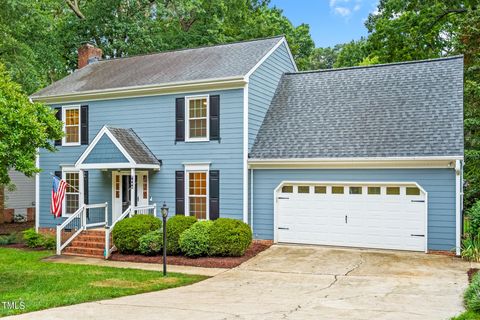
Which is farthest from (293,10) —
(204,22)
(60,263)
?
(60,263)

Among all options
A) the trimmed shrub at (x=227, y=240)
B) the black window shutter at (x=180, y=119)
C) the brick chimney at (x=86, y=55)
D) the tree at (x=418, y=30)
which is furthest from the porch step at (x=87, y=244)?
the tree at (x=418, y=30)

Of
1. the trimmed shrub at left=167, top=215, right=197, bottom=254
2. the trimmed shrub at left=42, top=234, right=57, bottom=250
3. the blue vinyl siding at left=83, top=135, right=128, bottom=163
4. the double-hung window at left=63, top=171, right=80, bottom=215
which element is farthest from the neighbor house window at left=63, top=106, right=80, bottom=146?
the trimmed shrub at left=167, top=215, right=197, bottom=254

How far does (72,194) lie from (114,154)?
3759mm

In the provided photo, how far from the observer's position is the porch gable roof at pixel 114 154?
1627 cm

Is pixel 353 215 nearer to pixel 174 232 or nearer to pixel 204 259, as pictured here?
pixel 204 259

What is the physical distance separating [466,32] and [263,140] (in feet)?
37.9

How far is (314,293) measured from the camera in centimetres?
965

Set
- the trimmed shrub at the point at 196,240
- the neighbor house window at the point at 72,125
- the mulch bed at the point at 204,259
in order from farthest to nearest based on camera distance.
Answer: the neighbor house window at the point at 72,125
the trimmed shrub at the point at 196,240
the mulch bed at the point at 204,259

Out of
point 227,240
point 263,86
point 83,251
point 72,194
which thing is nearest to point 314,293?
point 227,240

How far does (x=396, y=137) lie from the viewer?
1458 centimetres

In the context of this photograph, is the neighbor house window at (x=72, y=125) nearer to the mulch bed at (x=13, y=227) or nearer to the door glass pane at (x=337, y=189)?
the mulch bed at (x=13, y=227)

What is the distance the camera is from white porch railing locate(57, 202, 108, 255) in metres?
16.1

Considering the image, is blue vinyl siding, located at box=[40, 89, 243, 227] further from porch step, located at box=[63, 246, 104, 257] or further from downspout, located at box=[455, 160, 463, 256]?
downspout, located at box=[455, 160, 463, 256]

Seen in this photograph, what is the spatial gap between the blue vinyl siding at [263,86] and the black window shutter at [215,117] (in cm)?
106
